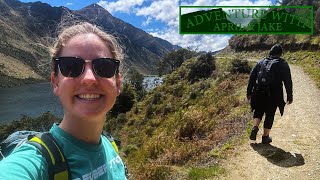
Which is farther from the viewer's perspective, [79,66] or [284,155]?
[284,155]

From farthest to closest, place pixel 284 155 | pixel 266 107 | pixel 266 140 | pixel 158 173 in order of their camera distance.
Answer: pixel 266 140 < pixel 266 107 < pixel 284 155 < pixel 158 173

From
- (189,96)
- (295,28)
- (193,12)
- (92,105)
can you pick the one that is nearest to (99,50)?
(92,105)

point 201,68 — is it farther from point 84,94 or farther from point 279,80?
point 84,94

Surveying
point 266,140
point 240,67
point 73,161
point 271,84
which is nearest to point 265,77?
point 271,84

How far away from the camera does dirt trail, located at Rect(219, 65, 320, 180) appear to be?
603cm

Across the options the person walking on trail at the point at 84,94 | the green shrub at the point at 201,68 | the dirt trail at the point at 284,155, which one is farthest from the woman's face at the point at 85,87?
the green shrub at the point at 201,68

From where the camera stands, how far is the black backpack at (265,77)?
265 inches

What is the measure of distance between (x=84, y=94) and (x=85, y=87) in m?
0.04

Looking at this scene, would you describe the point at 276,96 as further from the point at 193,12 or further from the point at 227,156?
the point at 193,12

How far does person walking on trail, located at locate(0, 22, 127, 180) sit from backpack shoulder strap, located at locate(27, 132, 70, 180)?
0.05 metres

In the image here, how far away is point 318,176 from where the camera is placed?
580cm

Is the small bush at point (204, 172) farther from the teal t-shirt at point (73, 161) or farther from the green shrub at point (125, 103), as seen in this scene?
the green shrub at point (125, 103)

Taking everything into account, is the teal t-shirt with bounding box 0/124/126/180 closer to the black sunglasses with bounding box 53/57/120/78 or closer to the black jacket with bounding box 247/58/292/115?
the black sunglasses with bounding box 53/57/120/78

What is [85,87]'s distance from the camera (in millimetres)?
1724
